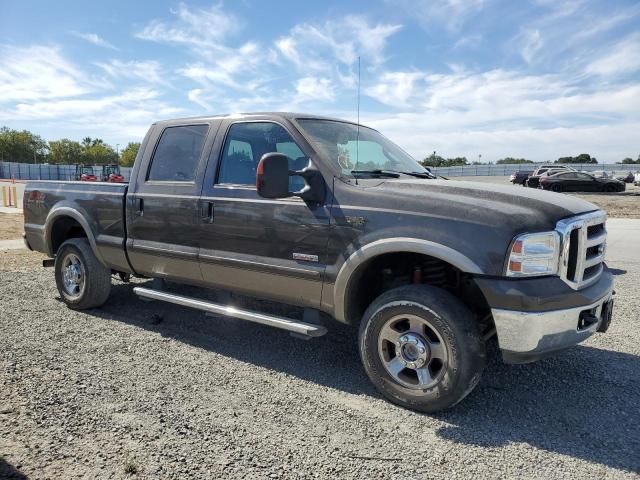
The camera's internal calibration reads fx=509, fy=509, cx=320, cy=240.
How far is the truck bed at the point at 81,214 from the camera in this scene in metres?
5.11

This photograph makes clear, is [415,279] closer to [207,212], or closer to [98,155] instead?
[207,212]

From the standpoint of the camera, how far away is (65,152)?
406 ft

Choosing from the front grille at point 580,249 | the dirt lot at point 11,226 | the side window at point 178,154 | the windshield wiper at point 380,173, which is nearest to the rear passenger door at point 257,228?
the side window at point 178,154

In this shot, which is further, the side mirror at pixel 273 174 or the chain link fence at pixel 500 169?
the chain link fence at pixel 500 169

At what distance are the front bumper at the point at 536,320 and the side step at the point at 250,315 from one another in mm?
1249

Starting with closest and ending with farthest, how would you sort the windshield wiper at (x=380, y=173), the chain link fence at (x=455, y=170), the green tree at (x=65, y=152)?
the windshield wiper at (x=380, y=173) < the chain link fence at (x=455, y=170) < the green tree at (x=65, y=152)

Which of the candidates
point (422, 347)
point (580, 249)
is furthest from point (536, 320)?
point (422, 347)

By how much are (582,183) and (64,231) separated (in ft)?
97.8

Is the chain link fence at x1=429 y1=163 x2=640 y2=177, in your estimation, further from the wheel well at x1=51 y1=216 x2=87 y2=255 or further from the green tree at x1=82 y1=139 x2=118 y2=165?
the green tree at x1=82 y1=139 x2=118 y2=165

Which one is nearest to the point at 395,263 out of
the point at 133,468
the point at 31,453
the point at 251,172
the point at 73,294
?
the point at 251,172

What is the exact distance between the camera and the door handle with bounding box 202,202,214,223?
4.28 meters

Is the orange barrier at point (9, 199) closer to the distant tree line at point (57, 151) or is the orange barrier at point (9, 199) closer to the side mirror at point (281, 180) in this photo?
the side mirror at point (281, 180)

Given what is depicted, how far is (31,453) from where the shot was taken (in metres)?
2.74

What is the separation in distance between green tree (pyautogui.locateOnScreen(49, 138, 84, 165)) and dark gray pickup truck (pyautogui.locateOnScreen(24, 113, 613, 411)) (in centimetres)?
13282
